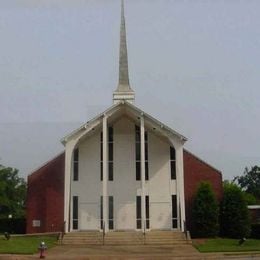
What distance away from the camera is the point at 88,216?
3509 cm

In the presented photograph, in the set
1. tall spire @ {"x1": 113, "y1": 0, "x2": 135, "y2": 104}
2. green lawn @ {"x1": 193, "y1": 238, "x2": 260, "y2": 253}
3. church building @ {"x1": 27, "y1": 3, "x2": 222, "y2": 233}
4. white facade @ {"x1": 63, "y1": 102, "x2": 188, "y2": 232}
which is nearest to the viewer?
green lawn @ {"x1": 193, "y1": 238, "x2": 260, "y2": 253}

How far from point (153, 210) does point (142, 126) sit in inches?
240

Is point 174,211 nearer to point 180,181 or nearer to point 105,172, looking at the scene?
point 180,181

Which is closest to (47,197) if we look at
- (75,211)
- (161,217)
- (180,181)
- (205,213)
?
(75,211)

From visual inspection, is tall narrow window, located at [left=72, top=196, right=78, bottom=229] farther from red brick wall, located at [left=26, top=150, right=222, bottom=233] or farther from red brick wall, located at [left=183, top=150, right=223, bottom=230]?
red brick wall, located at [left=183, top=150, right=223, bottom=230]

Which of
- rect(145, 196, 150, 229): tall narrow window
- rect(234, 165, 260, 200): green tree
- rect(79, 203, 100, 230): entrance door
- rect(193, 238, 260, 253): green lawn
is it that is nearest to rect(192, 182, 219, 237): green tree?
rect(193, 238, 260, 253): green lawn

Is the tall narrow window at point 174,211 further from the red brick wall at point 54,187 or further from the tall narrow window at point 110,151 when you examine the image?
the tall narrow window at point 110,151

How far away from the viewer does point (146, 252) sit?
24875 mm

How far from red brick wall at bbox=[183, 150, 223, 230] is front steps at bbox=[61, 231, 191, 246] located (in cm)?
521

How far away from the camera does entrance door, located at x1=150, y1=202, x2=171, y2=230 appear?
34.5 meters

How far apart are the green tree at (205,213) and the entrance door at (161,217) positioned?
1897 millimetres

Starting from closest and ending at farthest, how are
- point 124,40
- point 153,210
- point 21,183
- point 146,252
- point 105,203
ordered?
point 146,252 → point 105,203 → point 153,210 → point 124,40 → point 21,183

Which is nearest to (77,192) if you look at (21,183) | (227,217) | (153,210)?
(153,210)

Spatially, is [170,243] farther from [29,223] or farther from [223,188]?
[29,223]
